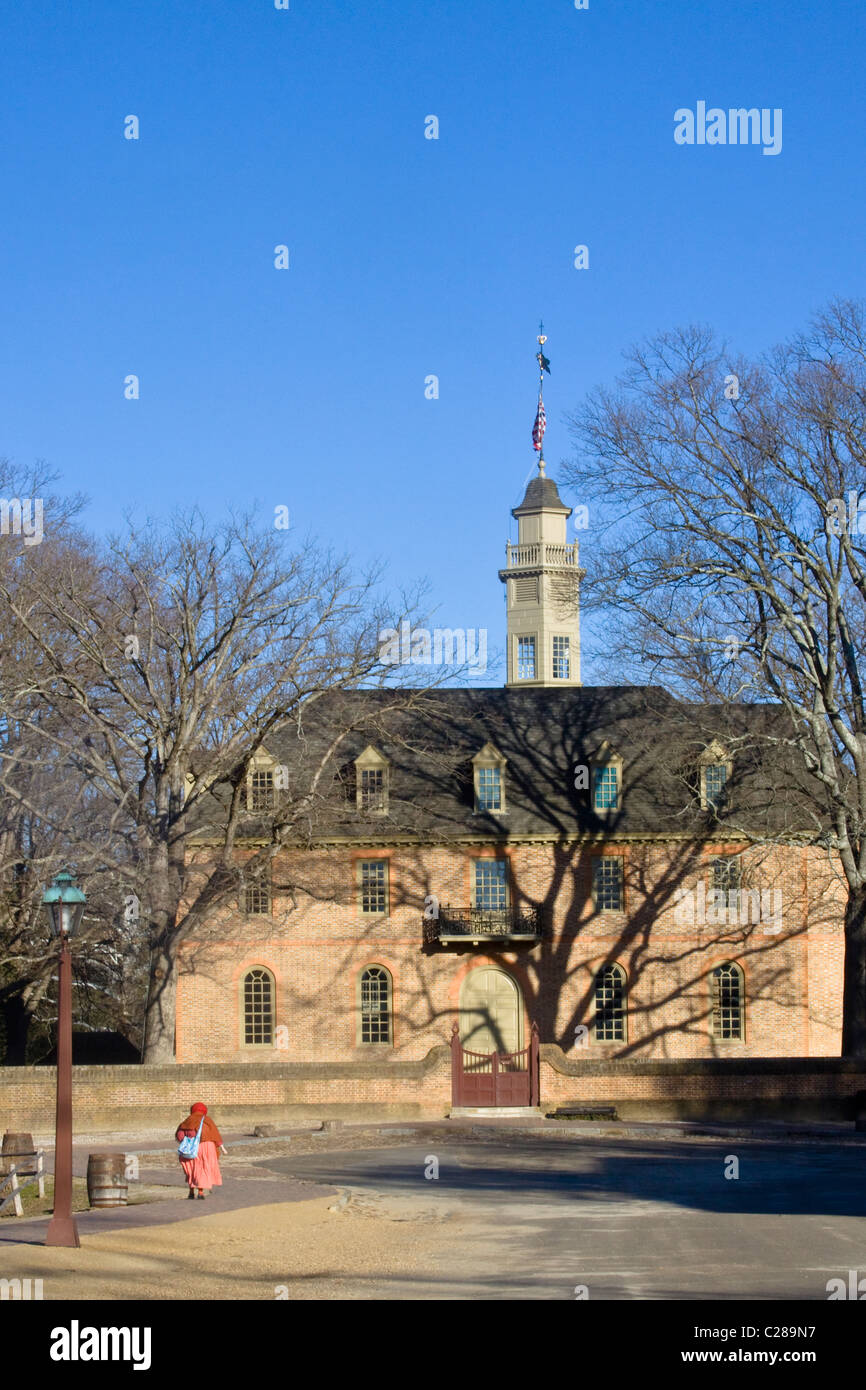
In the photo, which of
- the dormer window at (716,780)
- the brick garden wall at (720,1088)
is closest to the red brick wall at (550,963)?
the dormer window at (716,780)

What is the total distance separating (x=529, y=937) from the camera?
4094 cm

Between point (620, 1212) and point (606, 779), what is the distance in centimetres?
2412

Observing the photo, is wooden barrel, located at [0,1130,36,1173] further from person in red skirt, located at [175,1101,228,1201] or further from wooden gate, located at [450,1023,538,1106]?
wooden gate, located at [450,1023,538,1106]

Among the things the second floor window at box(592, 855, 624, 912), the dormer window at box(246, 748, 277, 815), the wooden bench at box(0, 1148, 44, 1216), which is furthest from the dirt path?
the dormer window at box(246, 748, 277, 815)

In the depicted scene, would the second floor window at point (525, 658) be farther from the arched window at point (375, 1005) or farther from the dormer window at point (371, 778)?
the arched window at point (375, 1005)

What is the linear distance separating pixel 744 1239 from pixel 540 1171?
856 centimetres

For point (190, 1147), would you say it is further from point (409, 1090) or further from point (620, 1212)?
point (409, 1090)

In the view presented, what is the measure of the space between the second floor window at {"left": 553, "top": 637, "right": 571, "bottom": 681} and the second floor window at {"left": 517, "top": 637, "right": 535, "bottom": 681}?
106cm

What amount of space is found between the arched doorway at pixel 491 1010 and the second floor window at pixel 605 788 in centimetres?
525

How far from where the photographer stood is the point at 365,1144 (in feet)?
101

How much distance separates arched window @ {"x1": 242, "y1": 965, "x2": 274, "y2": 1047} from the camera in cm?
4159
